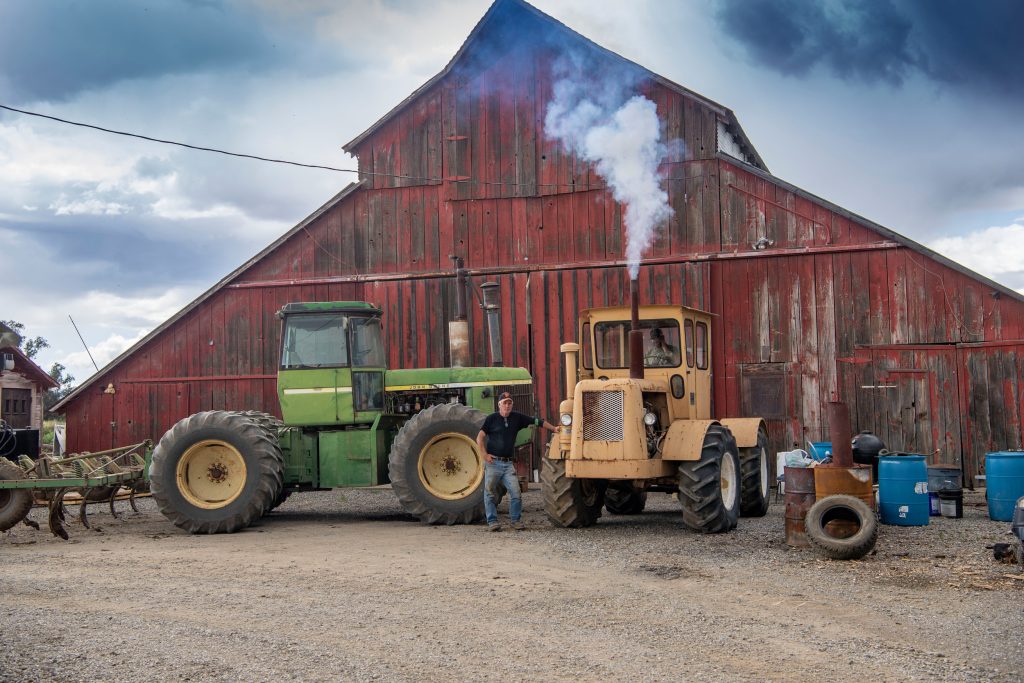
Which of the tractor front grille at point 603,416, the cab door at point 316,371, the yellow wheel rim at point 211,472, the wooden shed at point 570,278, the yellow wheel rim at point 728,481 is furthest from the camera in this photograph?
the wooden shed at point 570,278

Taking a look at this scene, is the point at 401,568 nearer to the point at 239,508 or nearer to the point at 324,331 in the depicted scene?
the point at 239,508

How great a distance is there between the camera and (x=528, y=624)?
21.6 ft

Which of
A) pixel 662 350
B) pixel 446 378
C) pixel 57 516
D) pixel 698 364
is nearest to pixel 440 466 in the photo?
pixel 446 378

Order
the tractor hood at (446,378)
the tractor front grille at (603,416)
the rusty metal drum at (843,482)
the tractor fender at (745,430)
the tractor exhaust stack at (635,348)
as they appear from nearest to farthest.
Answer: the rusty metal drum at (843,482) → the tractor front grille at (603,416) → the tractor exhaust stack at (635,348) → the tractor fender at (745,430) → the tractor hood at (446,378)

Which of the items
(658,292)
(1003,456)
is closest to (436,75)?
(658,292)

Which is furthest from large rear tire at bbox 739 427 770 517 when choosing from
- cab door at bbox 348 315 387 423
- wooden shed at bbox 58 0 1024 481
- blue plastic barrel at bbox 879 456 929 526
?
cab door at bbox 348 315 387 423

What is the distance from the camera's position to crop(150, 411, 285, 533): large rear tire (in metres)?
11.9

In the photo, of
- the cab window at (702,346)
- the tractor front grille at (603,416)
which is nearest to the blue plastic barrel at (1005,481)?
the cab window at (702,346)

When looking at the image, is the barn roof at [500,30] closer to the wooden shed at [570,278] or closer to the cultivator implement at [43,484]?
the wooden shed at [570,278]

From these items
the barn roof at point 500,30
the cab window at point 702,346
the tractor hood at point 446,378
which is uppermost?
the barn roof at point 500,30

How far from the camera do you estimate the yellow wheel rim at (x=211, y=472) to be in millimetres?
12094

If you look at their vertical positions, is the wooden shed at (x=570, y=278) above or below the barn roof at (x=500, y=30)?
below

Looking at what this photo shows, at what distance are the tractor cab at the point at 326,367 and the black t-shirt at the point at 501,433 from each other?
211 centimetres

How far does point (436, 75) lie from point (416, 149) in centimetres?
141
